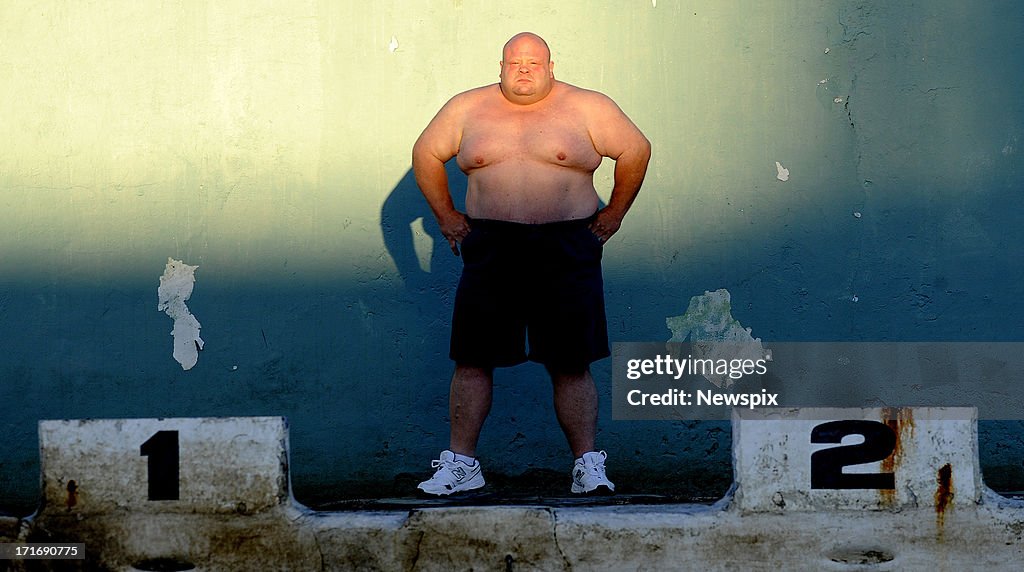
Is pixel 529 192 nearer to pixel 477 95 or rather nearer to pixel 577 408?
pixel 477 95

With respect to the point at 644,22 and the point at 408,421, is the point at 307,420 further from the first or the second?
the point at 644,22

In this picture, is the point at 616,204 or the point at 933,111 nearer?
the point at 616,204

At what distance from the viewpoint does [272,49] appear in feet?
19.2

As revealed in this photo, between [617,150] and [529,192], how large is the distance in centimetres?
36

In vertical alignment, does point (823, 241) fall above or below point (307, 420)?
above

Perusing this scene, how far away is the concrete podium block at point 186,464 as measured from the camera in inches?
159

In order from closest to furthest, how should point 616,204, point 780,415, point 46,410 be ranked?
point 780,415 → point 616,204 → point 46,410

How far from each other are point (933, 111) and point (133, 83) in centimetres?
349

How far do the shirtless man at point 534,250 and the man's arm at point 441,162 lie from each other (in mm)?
58

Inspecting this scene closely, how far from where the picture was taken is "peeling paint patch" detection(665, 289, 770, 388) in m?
5.88

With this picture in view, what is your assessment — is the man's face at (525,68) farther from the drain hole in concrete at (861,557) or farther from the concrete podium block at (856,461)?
the drain hole in concrete at (861,557)

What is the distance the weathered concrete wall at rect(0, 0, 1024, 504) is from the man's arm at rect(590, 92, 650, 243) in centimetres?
106

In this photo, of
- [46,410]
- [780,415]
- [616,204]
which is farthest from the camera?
[46,410]

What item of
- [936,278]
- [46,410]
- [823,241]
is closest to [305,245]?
[46,410]
